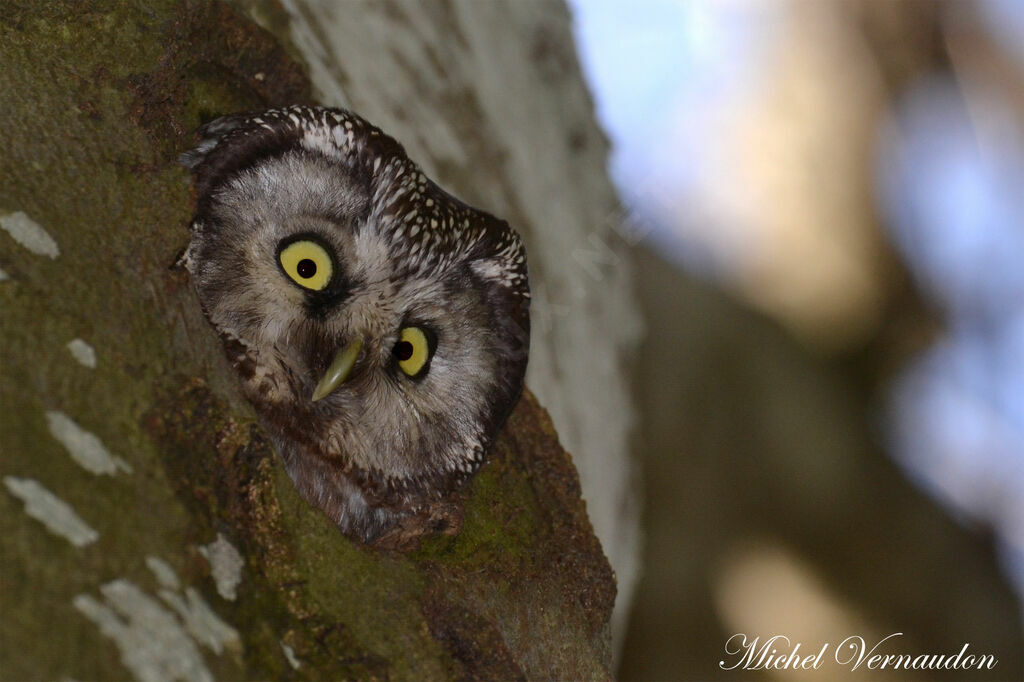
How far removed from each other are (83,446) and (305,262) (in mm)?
438

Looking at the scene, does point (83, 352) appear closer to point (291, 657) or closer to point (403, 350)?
point (291, 657)

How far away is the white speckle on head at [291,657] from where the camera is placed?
90 cm

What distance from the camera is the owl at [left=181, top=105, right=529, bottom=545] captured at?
116 cm

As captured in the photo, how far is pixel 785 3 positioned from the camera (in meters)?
3.09

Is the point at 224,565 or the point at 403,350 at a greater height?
the point at 403,350

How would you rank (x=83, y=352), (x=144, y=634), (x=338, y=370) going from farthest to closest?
(x=338, y=370) → (x=83, y=352) → (x=144, y=634)

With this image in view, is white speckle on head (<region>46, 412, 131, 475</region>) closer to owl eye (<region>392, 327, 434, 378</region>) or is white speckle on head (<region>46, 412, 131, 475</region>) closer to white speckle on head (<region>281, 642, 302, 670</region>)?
white speckle on head (<region>281, 642, 302, 670</region>)

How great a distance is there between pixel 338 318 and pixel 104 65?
42 cm

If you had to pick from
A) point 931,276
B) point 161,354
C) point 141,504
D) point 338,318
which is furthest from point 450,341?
point 931,276

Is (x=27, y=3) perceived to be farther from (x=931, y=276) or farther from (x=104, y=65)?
(x=931, y=276)

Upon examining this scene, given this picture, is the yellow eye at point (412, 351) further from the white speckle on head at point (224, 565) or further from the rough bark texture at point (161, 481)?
the white speckle on head at point (224, 565)

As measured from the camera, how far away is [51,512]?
78 centimetres
